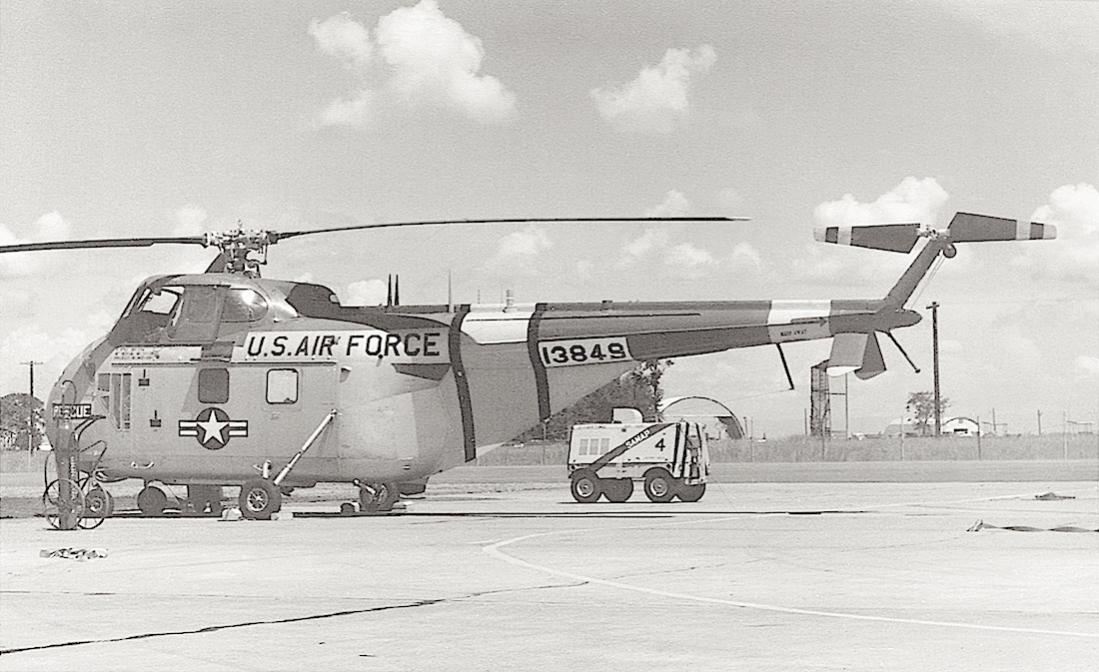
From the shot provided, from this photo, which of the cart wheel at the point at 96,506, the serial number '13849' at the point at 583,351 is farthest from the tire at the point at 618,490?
the cart wheel at the point at 96,506

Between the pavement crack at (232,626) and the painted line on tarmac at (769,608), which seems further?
the painted line on tarmac at (769,608)

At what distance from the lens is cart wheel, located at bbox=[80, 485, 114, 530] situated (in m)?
25.5

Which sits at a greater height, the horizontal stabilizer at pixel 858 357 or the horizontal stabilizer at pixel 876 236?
the horizontal stabilizer at pixel 876 236

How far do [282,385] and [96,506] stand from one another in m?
3.90

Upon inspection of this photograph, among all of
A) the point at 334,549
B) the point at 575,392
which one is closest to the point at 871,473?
the point at 575,392

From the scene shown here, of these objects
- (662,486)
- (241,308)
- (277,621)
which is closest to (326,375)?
(241,308)

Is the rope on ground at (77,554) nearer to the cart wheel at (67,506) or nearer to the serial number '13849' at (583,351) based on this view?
the cart wheel at (67,506)

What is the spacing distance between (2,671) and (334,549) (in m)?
9.60

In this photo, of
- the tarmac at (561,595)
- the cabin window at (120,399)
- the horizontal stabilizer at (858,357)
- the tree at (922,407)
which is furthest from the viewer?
the tree at (922,407)

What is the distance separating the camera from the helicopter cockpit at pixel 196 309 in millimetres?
26516

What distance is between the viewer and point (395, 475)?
26391 mm

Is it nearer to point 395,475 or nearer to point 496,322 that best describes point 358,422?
point 395,475

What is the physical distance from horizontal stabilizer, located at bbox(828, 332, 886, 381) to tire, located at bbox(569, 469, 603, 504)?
32.7 feet

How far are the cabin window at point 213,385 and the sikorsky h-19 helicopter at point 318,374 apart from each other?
3 cm
